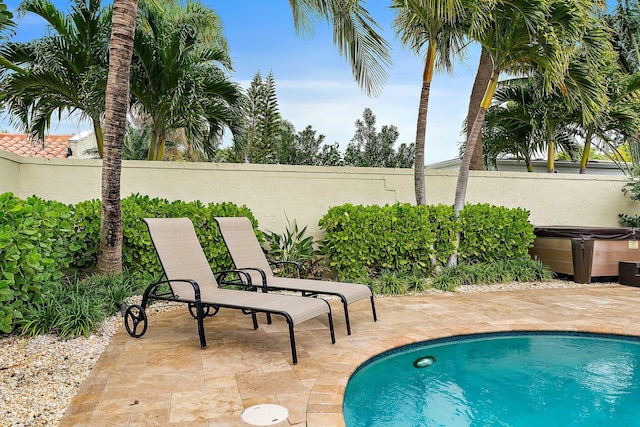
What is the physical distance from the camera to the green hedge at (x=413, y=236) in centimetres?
770

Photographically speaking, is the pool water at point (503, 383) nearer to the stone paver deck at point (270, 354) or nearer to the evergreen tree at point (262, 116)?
the stone paver deck at point (270, 354)

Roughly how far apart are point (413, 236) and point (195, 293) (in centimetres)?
477

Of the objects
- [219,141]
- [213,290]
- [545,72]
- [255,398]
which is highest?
[545,72]

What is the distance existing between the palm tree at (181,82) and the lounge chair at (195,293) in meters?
3.32

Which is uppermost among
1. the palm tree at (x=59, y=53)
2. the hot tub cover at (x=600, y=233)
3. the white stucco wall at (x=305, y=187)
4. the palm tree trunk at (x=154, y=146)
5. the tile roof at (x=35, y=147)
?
the palm tree at (x=59, y=53)

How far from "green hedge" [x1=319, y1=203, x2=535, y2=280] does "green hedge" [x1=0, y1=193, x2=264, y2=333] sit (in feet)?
4.70

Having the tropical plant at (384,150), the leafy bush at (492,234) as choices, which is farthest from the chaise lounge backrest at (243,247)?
the tropical plant at (384,150)

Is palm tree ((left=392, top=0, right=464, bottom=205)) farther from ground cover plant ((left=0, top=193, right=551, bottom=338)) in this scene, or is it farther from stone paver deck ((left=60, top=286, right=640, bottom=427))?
stone paver deck ((left=60, top=286, right=640, bottom=427))

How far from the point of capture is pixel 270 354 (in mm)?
4164

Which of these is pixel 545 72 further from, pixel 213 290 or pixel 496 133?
pixel 213 290

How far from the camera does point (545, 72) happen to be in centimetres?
744

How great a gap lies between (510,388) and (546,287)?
4846mm

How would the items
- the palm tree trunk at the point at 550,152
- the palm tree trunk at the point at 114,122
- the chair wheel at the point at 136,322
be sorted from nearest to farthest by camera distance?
the chair wheel at the point at 136,322, the palm tree trunk at the point at 114,122, the palm tree trunk at the point at 550,152

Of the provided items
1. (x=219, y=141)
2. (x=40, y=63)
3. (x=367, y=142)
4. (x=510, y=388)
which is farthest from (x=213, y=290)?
(x=367, y=142)
